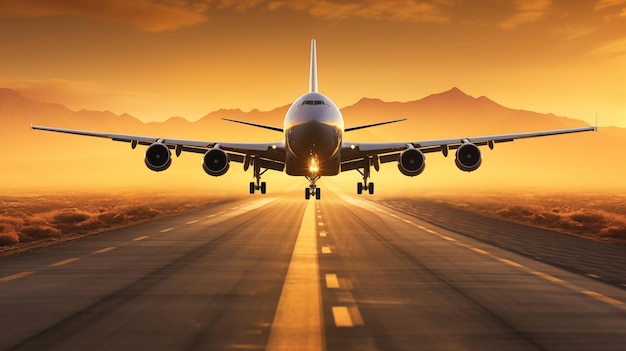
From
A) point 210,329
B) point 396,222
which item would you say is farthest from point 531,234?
point 210,329

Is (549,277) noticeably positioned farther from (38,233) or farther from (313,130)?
(38,233)

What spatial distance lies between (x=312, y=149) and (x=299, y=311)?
19.2 metres

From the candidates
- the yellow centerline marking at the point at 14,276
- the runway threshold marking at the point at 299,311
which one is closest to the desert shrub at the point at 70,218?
the yellow centerline marking at the point at 14,276

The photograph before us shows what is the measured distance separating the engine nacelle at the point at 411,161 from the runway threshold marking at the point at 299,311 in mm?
16263

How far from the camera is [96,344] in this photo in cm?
716

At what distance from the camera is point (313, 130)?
1057 inches

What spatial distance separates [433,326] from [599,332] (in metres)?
2.09

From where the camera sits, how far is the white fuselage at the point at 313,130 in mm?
26969

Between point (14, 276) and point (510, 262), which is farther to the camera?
point (510, 262)

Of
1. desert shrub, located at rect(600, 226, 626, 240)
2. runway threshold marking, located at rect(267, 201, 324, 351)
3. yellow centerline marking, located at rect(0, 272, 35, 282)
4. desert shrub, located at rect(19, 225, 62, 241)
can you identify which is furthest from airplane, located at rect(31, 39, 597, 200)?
yellow centerline marking, located at rect(0, 272, 35, 282)

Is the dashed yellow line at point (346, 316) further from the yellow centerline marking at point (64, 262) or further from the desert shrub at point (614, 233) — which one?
the desert shrub at point (614, 233)

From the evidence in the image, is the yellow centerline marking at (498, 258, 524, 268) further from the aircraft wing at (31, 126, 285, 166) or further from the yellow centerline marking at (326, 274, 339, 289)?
the aircraft wing at (31, 126, 285, 166)

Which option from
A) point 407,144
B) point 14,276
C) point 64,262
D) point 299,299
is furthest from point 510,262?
point 407,144

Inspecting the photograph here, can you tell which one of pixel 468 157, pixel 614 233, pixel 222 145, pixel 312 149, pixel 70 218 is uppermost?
pixel 222 145
